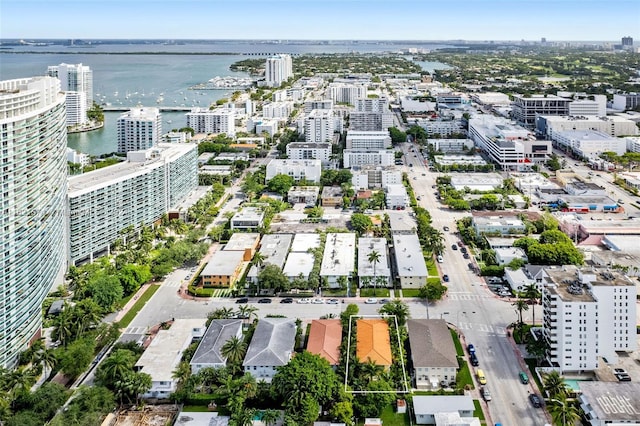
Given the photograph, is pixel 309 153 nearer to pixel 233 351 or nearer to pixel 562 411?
pixel 233 351

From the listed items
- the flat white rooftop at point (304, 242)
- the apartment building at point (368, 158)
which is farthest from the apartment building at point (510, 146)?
the flat white rooftop at point (304, 242)

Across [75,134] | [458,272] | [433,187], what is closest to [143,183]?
[458,272]

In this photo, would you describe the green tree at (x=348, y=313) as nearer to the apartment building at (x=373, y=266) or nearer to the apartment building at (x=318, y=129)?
the apartment building at (x=373, y=266)

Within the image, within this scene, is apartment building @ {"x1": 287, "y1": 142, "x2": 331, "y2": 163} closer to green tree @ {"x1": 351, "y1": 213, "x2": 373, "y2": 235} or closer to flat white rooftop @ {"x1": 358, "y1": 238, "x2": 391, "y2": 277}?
green tree @ {"x1": 351, "y1": 213, "x2": 373, "y2": 235}

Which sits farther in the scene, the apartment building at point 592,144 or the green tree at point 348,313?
the apartment building at point 592,144

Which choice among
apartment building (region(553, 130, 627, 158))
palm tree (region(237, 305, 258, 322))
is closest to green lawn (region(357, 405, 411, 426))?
palm tree (region(237, 305, 258, 322))

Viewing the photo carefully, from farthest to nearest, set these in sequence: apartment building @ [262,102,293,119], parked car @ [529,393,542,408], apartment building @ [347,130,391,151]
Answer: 1. apartment building @ [262,102,293,119]
2. apartment building @ [347,130,391,151]
3. parked car @ [529,393,542,408]

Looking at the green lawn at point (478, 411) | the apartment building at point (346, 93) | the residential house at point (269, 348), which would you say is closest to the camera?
the green lawn at point (478, 411)
